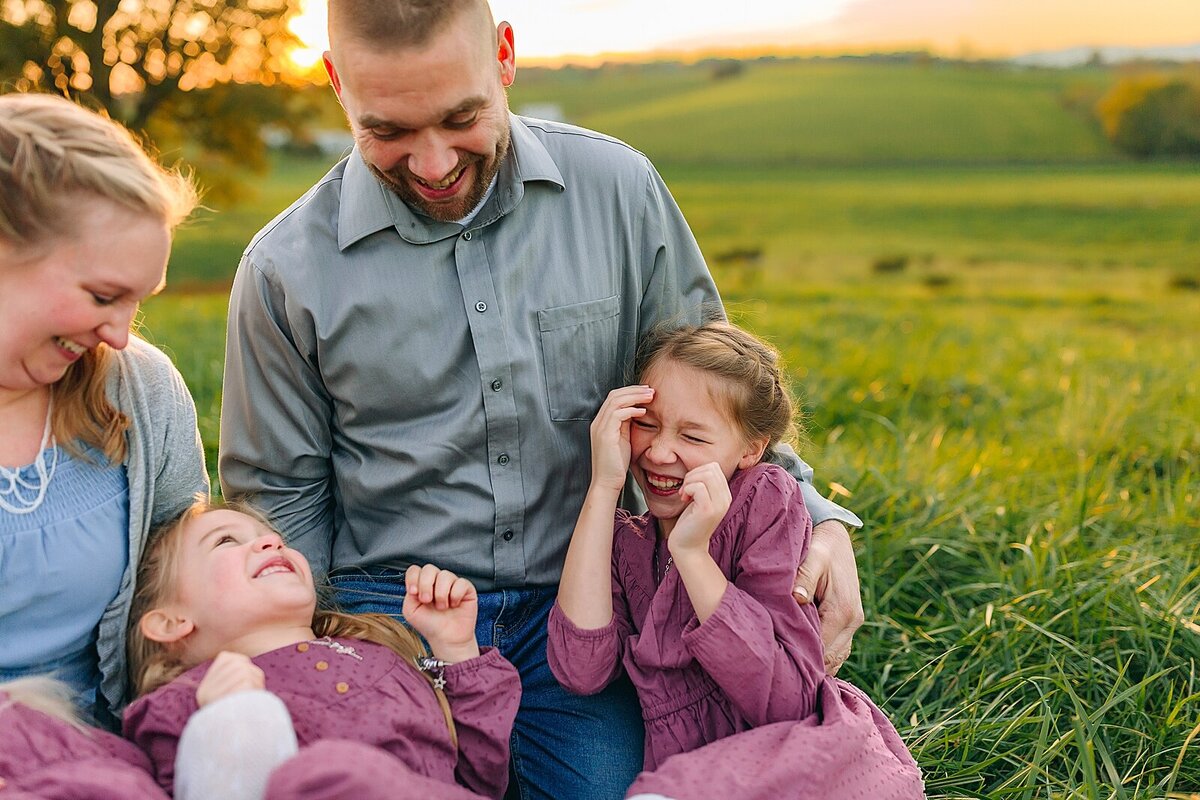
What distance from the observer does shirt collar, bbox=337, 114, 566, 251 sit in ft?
8.09

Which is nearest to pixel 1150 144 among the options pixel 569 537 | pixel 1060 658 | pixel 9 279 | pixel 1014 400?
pixel 1014 400

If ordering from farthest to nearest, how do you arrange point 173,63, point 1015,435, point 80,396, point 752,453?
Answer: 1. point 173,63
2. point 1015,435
3. point 752,453
4. point 80,396

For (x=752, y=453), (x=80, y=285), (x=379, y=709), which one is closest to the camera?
(x=80, y=285)

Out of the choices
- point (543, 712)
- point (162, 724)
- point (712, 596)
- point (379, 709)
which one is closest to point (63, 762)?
point (162, 724)

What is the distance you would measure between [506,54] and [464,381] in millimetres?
741

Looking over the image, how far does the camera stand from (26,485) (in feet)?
6.63

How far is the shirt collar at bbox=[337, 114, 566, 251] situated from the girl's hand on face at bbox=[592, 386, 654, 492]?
54 cm

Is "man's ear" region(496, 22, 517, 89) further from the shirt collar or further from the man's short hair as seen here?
the man's short hair

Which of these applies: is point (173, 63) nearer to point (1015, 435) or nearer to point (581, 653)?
point (1015, 435)

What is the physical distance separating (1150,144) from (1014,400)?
768cm

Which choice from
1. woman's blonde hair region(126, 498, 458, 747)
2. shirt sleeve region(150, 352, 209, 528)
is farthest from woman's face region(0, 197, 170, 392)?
woman's blonde hair region(126, 498, 458, 747)

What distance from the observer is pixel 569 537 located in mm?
2643

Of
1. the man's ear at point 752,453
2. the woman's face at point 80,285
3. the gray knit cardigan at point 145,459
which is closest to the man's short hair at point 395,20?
the woman's face at point 80,285

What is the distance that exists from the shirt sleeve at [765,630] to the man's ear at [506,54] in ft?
3.51
